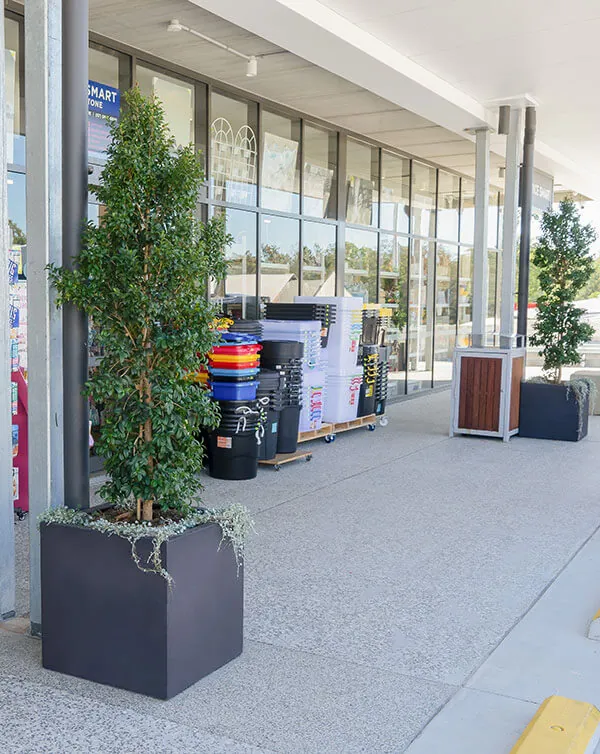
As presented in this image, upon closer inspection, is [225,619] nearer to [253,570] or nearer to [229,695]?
[229,695]

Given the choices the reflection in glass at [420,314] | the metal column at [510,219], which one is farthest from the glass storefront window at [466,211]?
the metal column at [510,219]

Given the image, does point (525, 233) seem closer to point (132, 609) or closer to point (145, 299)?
point (145, 299)

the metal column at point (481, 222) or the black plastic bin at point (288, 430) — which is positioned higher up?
the metal column at point (481, 222)

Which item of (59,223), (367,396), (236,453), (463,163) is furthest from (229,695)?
(463,163)

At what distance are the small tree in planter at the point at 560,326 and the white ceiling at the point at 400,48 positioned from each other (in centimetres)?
145

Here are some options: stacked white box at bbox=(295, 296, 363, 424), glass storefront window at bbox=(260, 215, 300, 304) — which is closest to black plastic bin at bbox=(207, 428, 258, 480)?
stacked white box at bbox=(295, 296, 363, 424)

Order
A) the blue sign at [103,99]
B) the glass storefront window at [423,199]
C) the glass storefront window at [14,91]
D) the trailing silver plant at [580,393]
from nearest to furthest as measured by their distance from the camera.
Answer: the glass storefront window at [14,91], the blue sign at [103,99], the trailing silver plant at [580,393], the glass storefront window at [423,199]

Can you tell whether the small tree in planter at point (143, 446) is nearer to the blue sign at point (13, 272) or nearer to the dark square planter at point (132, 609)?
the dark square planter at point (132, 609)

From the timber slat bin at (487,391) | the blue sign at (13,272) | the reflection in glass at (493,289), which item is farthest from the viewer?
the reflection in glass at (493,289)

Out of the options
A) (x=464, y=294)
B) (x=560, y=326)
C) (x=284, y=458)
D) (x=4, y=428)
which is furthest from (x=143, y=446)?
(x=464, y=294)

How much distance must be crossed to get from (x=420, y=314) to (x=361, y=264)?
2.34 metres

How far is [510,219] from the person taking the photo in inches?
374

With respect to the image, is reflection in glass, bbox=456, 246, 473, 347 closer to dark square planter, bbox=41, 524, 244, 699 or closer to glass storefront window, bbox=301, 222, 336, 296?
glass storefront window, bbox=301, 222, 336, 296

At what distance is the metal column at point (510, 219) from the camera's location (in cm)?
928
